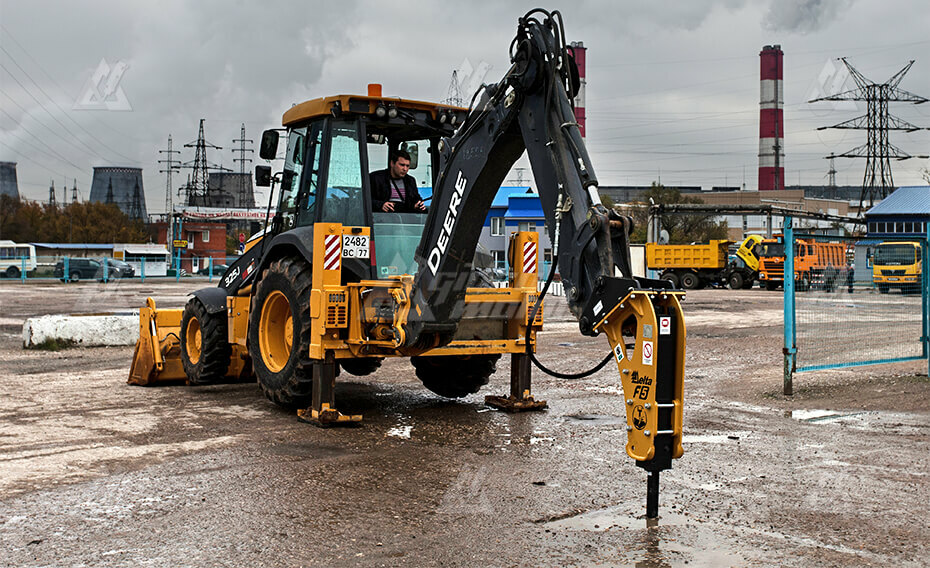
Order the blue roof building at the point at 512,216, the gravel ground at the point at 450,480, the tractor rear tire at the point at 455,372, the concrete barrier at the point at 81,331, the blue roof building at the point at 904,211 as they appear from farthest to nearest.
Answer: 1. the blue roof building at the point at 904,211
2. the blue roof building at the point at 512,216
3. the concrete barrier at the point at 81,331
4. the tractor rear tire at the point at 455,372
5. the gravel ground at the point at 450,480

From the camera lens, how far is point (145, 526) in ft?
17.9

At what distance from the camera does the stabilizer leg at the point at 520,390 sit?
31.6 feet

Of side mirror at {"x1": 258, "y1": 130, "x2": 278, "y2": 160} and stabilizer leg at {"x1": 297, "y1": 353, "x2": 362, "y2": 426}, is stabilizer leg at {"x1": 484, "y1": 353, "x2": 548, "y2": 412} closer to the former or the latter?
stabilizer leg at {"x1": 297, "y1": 353, "x2": 362, "y2": 426}

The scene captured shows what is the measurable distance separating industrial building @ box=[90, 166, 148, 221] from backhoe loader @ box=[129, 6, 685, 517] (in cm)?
9995

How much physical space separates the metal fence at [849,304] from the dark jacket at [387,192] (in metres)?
4.21

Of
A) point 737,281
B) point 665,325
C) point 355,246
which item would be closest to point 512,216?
point 737,281

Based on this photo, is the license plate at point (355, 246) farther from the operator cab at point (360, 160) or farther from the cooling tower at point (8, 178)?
the cooling tower at point (8, 178)

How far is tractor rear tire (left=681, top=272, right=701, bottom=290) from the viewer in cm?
4378

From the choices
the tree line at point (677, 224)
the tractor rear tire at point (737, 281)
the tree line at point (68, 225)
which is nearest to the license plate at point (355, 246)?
the tractor rear tire at point (737, 281)

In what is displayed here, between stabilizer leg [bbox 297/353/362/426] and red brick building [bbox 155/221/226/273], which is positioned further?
red brick building [bbox 155/221/226/273]

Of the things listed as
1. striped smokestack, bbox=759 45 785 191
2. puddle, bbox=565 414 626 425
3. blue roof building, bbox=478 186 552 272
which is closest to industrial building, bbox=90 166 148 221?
blue roof building, bbox=478 186 552 272

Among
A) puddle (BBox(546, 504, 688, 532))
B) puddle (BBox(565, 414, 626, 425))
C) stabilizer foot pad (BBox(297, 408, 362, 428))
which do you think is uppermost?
stabilizer foot pad (BBox(297, 408, 362, 428))

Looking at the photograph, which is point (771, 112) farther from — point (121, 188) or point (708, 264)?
point (121, 188)

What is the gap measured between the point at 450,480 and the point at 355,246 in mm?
2954
